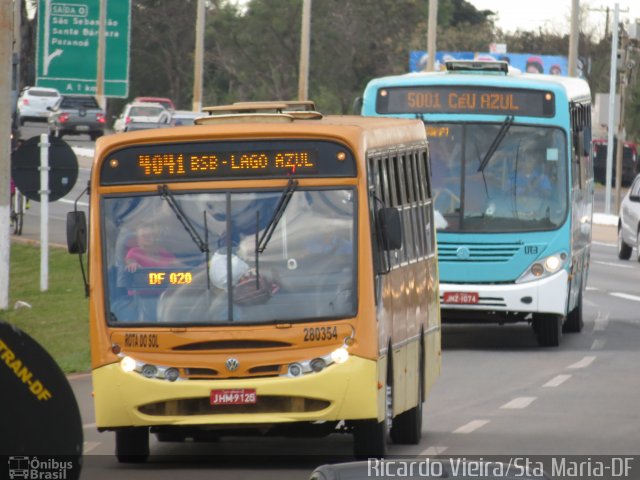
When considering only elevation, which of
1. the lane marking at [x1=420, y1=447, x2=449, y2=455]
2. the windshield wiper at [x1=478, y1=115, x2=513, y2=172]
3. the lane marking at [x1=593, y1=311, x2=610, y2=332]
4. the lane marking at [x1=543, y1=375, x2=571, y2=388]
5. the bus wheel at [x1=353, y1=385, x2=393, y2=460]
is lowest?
the lane marking at [x1=593, y1=311, x2=610, y2=332]

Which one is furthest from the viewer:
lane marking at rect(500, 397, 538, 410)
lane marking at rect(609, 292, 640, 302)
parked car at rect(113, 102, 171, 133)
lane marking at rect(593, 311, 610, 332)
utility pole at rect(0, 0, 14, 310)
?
parked car at rect(113, 102, 171, 133)

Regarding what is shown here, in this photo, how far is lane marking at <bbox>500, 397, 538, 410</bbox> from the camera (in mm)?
17234

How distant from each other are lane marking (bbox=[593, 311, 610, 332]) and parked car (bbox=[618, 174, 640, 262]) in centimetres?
1089

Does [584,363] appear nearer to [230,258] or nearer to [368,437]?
[368,437]

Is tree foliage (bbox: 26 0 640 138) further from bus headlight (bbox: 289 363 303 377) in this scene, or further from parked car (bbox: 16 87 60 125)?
bus headlight (bbox: 289 363 303 377)

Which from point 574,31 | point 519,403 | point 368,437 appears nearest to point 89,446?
point 368,437

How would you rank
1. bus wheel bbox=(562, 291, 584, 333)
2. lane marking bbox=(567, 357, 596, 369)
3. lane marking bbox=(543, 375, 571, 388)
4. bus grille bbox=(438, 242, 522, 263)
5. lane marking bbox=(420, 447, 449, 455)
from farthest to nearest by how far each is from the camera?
bus wheel bbox=(562, 291, 584, 333), bus grille bbox=(438, 242, 522, 263), lane marking bbox=(567, 357, 596, 369), lane marking bbox=(543, 375, 571, 388), lane marking bbox=(420, 447, 449, 455)

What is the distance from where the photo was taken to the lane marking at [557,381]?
754 inches

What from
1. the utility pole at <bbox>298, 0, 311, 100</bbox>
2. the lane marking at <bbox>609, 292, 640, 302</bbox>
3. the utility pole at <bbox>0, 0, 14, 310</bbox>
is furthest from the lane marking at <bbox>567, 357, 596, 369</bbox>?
the utility pole at <bbox>298, 0, 311, 100</bbox>

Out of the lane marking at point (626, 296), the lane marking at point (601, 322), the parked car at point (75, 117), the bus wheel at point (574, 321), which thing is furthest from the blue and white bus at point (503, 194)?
the parked car at point (75, 117)

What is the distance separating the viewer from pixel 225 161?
13484mm

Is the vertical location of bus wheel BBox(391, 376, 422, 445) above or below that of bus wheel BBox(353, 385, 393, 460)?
below

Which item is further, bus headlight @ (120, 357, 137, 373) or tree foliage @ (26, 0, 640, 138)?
tree foliage @ (26, 0, 640, 138)

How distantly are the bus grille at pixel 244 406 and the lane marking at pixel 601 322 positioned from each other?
542 inches
